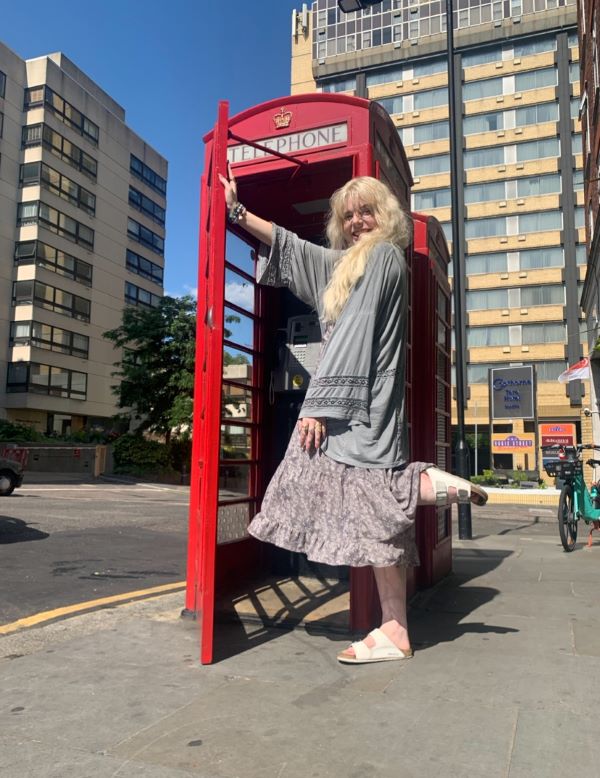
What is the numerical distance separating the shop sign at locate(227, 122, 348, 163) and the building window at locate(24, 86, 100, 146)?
42139mm

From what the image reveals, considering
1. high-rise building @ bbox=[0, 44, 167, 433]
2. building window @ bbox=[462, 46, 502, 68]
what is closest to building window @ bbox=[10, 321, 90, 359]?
high-rise building @ bbox=[0, 44, 167, 433]

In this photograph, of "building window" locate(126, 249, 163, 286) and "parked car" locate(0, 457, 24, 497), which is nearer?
"parked car" locate(0, 457, 24, 497)

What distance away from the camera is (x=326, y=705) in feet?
8.59

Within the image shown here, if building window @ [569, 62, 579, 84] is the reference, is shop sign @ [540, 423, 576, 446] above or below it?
below

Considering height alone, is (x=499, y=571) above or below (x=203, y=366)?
below

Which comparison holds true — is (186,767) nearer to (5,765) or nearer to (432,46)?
(5,765)

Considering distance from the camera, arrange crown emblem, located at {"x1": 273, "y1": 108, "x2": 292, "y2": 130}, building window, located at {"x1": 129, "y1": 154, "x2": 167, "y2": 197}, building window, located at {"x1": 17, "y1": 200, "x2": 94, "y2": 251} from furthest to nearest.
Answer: building window, located at {"x1": 129, "y1": 154, "x2": 167, "y2": 197}, building window, located at {"x1": 17, "y1": 200, "x2": 94, "y2": 251}, crown emblem, located at {"x1": 273, "y1": 108, "x2": 292, "y2": 130}

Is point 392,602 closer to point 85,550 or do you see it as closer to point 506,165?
point 85,550

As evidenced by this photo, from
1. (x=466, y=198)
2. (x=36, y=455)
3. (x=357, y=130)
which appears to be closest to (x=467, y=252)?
(x=466, y=198)

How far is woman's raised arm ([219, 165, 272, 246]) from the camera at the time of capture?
3197 mm

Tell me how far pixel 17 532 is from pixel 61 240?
119 feet

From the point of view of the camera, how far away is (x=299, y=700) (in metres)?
2.68

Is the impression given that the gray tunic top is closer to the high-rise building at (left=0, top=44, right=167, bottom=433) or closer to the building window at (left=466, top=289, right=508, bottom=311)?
the high-rise building at (left=0, top=44, right=167, bottom=433)

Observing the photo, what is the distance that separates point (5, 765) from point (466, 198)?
4712 cm
